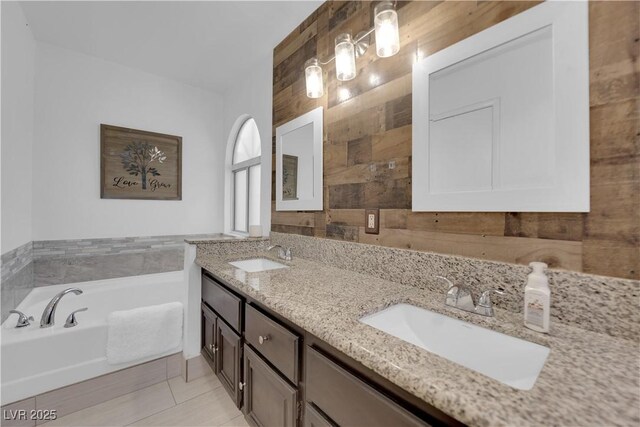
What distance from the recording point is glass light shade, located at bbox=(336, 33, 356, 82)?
1395mm

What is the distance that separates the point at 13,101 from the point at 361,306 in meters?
2.55

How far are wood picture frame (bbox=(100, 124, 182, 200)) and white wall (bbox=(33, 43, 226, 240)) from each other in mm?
61

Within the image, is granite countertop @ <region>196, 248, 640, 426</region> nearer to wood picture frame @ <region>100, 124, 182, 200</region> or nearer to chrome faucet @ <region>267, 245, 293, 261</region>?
chrome faucet @ <region>267, 245, 293, 261</region>

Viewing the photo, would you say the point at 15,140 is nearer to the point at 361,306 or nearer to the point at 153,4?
the point at 153,4

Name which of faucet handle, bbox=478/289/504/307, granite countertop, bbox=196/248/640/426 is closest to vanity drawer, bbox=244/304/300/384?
granite countertop, bbox=196/248/640/426

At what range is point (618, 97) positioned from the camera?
72cm

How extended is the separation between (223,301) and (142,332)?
0.79 metres

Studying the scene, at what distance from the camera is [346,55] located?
1.40 metres

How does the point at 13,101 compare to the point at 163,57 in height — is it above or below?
below

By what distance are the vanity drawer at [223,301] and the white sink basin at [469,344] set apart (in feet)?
2.43

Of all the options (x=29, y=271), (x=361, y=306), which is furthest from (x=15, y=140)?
(x=361, y=306)

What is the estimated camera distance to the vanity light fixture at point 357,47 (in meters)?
1.19

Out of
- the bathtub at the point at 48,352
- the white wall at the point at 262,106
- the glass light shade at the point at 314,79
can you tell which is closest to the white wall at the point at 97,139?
the white wall at the point at 262,106

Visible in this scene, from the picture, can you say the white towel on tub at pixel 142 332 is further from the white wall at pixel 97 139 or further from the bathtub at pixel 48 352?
the white wall at pixel 97 139
